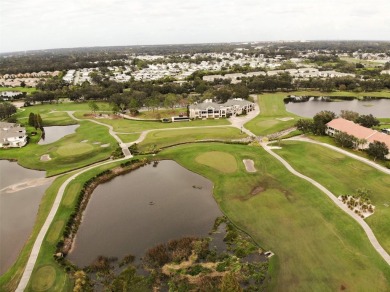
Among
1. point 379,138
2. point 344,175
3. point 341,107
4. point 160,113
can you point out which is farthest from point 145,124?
point 341,107

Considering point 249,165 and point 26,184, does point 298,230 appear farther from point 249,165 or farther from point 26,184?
point 26,184

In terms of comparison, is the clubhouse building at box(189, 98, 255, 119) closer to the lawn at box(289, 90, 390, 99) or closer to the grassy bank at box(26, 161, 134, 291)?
the lawn at box(289, 90, 390, 99)

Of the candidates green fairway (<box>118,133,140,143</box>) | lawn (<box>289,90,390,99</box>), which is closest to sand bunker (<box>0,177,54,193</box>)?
green fairway (<box>118,133,140,143</box>)

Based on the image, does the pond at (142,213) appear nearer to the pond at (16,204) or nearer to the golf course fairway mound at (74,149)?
the pond at (16,204)

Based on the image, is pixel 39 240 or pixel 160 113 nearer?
pixel 39 240

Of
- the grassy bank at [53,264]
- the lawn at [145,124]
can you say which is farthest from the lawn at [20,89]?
the grassy bank at [53,264]

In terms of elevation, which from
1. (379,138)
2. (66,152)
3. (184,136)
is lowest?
(184,136)
